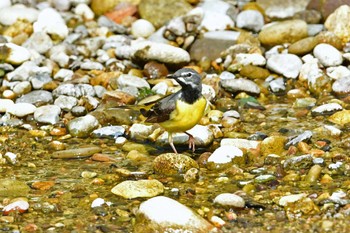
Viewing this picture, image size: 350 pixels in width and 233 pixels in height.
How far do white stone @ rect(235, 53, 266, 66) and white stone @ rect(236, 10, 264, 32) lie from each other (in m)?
1.69

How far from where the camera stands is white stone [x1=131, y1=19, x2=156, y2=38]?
16.0m

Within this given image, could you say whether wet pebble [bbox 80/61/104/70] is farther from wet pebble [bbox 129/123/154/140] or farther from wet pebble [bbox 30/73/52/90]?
wet pebble [bbox 129/123/154/140]

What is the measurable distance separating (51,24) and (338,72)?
19.5 feet

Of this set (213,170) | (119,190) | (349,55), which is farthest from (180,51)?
(119,190)

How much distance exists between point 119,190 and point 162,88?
4.40 meters

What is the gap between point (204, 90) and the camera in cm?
1269

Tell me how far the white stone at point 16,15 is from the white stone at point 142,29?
2114mm

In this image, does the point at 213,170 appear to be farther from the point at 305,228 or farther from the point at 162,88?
the point at 162,88

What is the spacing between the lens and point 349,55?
541 inches

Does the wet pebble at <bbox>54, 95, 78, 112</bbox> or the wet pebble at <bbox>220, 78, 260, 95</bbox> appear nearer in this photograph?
the wet pebble at <bbox>54, 95, 78, 112</bbox>

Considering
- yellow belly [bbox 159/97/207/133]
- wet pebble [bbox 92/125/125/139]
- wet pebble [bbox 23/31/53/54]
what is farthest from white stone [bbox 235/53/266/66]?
yellow belly [bbox 159/97/207/133]

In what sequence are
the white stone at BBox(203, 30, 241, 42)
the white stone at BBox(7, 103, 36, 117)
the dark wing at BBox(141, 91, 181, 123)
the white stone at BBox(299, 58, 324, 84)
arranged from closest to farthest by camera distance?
the dark wing at BBox(141, 91, 181, 123)
the white stone at BBox(7, 103, 36, 117)
the white stone at BBox(299, 58, 324, 84)
the white stone at BBox(203, 30, 241, 42)

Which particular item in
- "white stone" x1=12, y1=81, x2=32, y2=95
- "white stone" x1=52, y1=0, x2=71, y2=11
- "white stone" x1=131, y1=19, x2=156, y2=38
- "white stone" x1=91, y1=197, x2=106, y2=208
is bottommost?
"white stone" x1=52, y1=0, x2=71, y2=11

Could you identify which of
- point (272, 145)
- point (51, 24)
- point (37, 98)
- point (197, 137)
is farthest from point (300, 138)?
point (51, 24)
